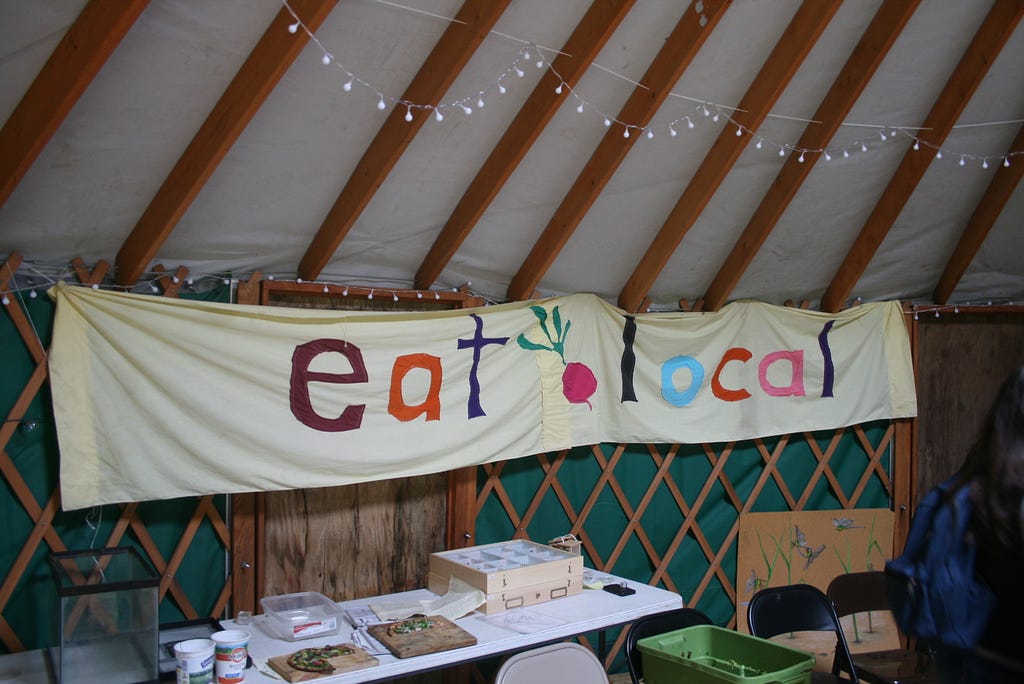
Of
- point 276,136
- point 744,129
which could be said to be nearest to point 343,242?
point 276,136

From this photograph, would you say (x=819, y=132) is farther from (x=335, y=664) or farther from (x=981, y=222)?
(x=335, y=664)

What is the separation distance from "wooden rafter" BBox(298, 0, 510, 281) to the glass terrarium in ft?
4.42

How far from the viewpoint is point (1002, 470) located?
166 cm

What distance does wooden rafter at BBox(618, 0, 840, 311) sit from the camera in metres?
3.23

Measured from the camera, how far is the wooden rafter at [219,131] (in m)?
2.48

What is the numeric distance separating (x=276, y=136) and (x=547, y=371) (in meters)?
1.55

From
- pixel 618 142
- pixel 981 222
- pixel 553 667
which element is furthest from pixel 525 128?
pixel 981 222

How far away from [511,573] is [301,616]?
2.47ft

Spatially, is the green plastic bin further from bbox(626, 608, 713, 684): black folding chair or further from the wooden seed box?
the wooden seed box

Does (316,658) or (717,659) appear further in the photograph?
(717,659)

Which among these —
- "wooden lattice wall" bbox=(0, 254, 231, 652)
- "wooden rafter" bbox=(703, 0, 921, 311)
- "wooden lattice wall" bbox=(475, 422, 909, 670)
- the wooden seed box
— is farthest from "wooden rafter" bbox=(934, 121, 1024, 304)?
"wooden lattice wall" bbox=(0, 254, 231, 652)

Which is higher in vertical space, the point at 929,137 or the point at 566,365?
the point at 929,137

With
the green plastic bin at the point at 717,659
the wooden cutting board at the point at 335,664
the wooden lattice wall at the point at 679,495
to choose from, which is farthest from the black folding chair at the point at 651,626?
the wooden lattice wall at the point at 679,495

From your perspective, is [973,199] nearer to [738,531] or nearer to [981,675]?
[738,531]
